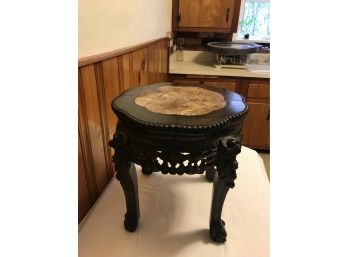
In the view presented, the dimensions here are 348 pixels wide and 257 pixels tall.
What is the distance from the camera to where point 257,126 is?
214cm

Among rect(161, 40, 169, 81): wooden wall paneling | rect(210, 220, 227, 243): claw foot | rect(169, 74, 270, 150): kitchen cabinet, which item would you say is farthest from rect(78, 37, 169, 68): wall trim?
rect(169, 74, 270, 150): kitchen cabinet

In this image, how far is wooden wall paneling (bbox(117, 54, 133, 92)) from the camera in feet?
3.16

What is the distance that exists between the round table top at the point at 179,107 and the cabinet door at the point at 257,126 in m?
1.37

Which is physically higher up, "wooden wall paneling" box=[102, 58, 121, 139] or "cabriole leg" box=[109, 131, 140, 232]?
"wooden wall paneling" box=[102, 58, 121, 139]

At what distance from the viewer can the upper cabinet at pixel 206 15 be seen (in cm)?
210

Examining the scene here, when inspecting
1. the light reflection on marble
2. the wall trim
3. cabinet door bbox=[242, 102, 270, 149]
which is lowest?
cabinet door bbox=[242, 102, 270, 149]

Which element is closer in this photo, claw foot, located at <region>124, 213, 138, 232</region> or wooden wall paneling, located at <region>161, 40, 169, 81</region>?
claw foot, located at <region>124, 213, 138, 232</region>

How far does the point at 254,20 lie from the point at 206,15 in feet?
2.65

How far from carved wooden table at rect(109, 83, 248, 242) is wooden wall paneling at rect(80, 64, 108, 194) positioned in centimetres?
11

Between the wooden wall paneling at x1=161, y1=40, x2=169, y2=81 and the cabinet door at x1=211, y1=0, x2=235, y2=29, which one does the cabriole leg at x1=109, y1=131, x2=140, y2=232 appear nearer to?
the wooden wall paneling at x1=161, y1=40, x2=169, y2=81

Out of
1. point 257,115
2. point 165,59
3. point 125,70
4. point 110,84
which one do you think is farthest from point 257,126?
point 110,84

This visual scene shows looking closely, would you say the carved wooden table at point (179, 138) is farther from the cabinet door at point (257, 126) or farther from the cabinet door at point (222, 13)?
the cabinet door at point (222, 13)

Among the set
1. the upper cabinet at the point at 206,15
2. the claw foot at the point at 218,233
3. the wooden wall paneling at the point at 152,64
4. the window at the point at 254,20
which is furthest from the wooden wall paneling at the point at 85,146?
the window at the point at 254,20

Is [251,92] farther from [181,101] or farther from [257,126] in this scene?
[181,101]
